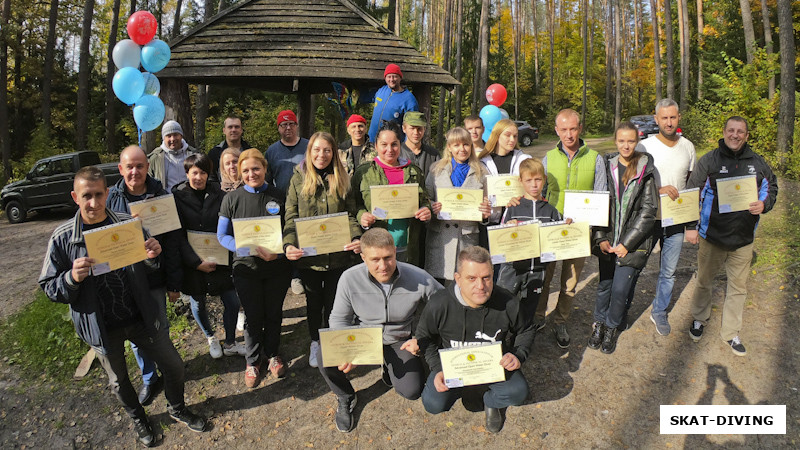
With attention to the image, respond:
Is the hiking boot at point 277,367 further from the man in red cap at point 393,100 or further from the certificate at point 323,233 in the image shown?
the man in red cap at point 393,100

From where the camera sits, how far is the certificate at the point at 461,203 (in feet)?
12.7

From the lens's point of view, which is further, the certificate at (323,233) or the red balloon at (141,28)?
the red balloon at (141,28)

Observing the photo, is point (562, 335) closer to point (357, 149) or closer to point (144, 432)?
point (357, 149)

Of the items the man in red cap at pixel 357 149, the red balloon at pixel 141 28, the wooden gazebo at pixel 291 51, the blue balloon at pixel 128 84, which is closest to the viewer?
the man in red cap at pixel 357 149

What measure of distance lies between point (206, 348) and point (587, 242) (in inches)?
157

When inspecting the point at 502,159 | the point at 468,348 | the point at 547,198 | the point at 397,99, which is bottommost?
the point at 468,348

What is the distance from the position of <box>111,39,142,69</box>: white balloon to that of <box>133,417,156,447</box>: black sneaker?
4.95 meters

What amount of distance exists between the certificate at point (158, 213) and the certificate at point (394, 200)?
5.45 feet

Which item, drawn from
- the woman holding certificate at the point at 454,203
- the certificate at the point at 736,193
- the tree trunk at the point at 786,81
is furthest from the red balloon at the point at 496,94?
the tree trunk at the point at 786,81

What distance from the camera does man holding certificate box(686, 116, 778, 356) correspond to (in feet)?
12.7

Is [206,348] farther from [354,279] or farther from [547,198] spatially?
[547,198]

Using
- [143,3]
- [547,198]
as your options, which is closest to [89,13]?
[143,3]

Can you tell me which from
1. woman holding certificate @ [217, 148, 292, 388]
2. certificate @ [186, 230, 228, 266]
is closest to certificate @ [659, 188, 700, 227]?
woman holding certificate @ [217, 148, 292, 388]

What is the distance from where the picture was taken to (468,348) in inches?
116
